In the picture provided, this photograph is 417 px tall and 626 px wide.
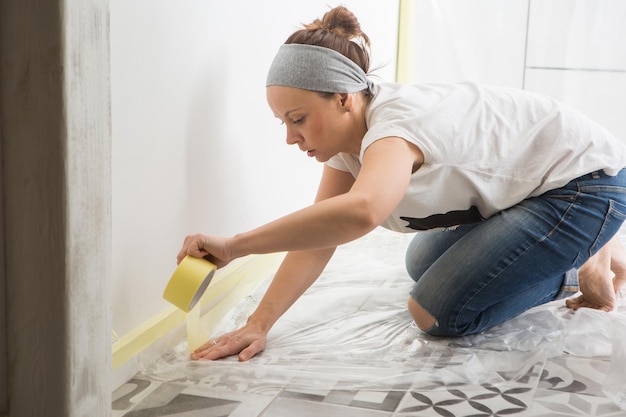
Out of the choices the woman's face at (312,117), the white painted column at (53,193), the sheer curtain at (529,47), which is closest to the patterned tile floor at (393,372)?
the white painted column at (53,193)

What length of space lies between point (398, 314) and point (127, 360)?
0.60 m

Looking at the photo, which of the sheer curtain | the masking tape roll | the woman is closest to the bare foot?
the woman

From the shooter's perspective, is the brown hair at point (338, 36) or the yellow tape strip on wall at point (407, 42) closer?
the brown hair at point (338, 36)

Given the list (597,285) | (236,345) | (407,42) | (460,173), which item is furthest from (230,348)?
(407,42)

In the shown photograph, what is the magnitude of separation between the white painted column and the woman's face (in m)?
0.47

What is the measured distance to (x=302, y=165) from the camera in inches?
85.0

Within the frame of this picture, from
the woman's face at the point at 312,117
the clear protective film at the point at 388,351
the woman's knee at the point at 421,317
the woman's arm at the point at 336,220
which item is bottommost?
the clear protective film at the point at 388,351

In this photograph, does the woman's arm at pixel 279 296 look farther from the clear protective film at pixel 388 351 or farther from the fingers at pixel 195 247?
the fingers at pixel 195 247

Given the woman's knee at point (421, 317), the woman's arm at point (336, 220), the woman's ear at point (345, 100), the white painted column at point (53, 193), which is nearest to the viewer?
the white painted column at point (53, 193)

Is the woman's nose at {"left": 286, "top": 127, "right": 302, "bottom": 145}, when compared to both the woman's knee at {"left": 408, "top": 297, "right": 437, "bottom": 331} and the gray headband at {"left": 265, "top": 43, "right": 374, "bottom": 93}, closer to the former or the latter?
the gray headband at {"left": 265, "top": 43, "right": 374, "bottom": 93}

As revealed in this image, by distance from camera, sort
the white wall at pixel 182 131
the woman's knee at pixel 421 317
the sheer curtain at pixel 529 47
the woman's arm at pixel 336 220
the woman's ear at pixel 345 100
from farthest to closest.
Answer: the sheer curtain at pixel 529 47 → the woman's knee at pixel 421 317 → the woman's ear at pixel 345 100 → the white wall at pixel 182 131 → the woman's arm at pixel 336 220

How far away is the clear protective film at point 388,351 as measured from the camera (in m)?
1.17

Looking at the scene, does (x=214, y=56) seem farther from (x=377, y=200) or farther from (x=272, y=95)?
(x=377, y=200)

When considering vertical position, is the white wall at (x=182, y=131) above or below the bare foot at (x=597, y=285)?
above
